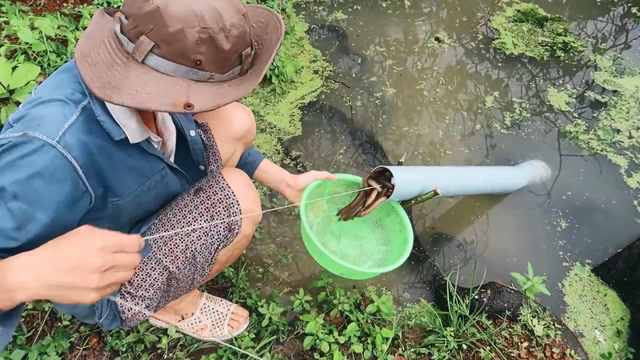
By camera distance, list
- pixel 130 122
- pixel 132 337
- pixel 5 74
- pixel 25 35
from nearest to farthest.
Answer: pixel 130 122
pixel 132 337
pixel 5 74
pixel 25 35

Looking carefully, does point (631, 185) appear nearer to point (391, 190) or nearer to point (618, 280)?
point (618, 280)

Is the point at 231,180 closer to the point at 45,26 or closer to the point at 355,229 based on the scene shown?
the point at 355,229

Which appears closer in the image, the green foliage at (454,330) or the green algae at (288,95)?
Result: the green foliage at (454,330)

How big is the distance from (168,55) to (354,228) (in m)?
1.20

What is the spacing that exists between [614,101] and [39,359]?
9.62 ft

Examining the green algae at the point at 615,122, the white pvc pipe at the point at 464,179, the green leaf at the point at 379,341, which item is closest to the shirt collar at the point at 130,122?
the white pvc pipe at the point at 464,179

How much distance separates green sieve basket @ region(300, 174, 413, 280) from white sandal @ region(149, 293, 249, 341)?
1.39ft

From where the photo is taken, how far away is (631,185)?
2482mm

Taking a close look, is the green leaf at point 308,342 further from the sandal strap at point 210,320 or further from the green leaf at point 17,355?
the green leaf at point 17,355

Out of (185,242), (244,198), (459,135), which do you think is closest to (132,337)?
(185,242)

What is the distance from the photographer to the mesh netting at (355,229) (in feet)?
6.34

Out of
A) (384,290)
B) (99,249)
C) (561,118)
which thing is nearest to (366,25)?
(561,118)

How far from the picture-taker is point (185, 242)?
1.46m

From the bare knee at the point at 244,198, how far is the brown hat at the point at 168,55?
0.45 m
